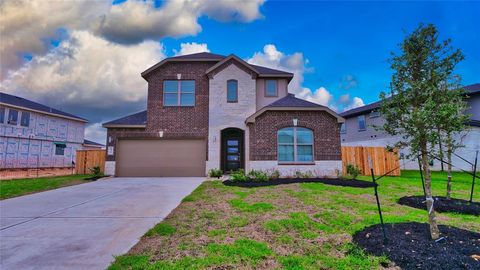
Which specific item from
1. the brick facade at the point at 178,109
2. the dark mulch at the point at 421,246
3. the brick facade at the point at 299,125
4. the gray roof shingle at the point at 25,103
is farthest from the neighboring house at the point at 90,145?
the dark mulch at the point at 421,246

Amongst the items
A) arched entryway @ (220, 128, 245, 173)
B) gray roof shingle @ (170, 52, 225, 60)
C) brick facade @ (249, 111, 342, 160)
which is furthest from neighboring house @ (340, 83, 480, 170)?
gray roof shingle @ (170, 52, 225, 60)

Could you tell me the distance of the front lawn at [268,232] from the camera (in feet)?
11.6

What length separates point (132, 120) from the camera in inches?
642

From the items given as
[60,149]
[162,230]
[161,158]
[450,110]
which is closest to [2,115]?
[60,149]

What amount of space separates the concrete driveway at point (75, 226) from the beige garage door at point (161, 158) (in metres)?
6.20

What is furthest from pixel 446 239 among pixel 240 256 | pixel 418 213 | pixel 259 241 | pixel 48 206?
pixel 48 206

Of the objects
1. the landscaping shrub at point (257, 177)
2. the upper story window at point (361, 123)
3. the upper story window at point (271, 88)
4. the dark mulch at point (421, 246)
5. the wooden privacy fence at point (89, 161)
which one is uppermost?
the upper story window at point (271, 88)

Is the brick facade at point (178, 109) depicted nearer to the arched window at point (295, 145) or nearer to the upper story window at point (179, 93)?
the upper story window at point (179, 93)

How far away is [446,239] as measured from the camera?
3986mm

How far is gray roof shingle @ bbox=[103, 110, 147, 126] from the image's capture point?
15.8 meters

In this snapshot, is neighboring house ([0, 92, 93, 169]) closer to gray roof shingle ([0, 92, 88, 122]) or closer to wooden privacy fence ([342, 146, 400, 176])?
gray roof shingle ([0, 92, 88, 122])

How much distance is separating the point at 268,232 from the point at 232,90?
1229cm

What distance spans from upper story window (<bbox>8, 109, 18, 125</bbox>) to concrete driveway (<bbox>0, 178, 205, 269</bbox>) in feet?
69.0

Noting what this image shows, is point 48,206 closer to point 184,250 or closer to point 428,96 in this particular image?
point 184,250
